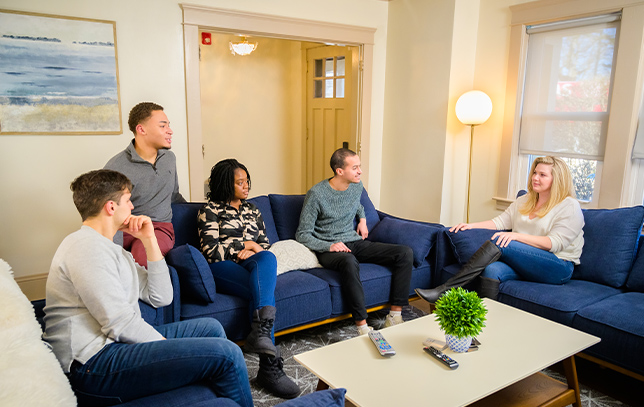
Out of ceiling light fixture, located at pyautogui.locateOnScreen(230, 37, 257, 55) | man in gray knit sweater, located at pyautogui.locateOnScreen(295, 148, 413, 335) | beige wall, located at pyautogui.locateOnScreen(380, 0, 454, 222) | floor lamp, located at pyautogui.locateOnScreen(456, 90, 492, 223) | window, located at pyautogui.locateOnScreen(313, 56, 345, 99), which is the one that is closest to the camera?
man in gray knit sweater, located at pyautogui.locateOnScreen(295, 148, 413, 335)

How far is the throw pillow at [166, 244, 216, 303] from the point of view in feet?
7.98

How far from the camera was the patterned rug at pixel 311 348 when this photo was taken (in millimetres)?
2311

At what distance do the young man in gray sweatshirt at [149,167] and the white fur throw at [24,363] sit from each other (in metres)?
1.22

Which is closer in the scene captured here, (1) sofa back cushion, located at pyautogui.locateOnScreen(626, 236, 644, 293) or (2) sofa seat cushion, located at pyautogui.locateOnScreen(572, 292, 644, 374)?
(2) sofa seat cushion, located at pyautogui.locateOnScreen(572, 292, 644, 374)

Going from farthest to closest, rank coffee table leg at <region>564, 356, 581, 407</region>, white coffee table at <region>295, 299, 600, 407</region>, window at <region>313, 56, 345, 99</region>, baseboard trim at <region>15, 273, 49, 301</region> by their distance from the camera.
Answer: window at <region>313, 56, 345, 99</region>
baseboard trim at <region>15, 273, 49, 301</region>
coffee table leg at <region>564, 356, 581, 407</region>
white coffee table at <region>295, 299, 600, 407</region>

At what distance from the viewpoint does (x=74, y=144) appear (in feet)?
11.4

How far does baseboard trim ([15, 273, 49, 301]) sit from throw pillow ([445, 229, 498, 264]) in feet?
9.72

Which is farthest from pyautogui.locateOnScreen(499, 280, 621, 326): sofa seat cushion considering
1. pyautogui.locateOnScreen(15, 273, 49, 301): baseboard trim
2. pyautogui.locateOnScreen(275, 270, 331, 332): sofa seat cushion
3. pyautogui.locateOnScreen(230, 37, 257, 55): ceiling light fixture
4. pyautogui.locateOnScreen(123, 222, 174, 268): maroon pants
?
pyautogui.locateOnScreen(230, 37, 257, 55): ceiling light fixture

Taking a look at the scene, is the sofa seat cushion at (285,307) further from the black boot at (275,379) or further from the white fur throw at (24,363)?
the white fur throw at (24,363)

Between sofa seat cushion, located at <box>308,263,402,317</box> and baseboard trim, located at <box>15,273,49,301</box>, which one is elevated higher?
sofa seat cushion, located at <box>308,263,402,317</box>

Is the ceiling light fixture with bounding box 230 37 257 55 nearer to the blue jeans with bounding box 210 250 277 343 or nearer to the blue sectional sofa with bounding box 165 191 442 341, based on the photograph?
the blue sectional sofa with bounding box 165 191 442 341

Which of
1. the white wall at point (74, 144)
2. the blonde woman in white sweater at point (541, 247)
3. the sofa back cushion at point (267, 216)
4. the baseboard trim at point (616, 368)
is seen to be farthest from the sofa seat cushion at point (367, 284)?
the white wall at point (74, 144)

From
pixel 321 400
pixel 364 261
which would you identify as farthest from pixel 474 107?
pixel 321 400

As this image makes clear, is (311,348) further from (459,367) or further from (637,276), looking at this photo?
(637,276)
